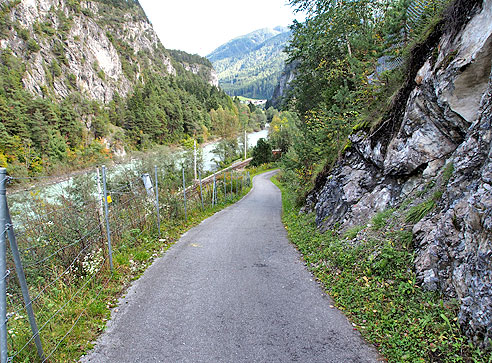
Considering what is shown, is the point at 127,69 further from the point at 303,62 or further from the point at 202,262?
the point at 202,262

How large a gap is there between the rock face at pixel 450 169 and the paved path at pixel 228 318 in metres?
1.27

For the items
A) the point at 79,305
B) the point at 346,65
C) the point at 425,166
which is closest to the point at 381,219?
the point at 425,166

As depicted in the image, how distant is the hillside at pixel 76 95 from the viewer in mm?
40500

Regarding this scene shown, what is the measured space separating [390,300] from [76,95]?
7362 cm

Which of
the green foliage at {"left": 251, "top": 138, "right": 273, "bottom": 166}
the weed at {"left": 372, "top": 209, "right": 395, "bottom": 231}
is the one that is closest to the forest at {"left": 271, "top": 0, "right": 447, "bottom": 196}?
the weed at {"left": 372, "top": 209, "right": 395, "bottom": 231}

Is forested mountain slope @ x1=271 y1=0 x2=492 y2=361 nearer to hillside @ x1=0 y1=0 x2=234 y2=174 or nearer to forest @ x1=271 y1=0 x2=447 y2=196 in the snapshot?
forest @ x1=271 y1=0 x2=447 y2=196

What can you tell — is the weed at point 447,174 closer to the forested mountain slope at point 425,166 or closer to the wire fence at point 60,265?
the forested mountain slope at point 425,166

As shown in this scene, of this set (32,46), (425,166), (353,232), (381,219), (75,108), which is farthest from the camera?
(75,108)

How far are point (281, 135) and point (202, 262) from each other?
131ft

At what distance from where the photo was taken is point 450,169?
3.84 metres

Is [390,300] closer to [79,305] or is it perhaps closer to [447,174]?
[447,174]

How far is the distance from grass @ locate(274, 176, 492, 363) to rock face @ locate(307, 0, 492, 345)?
0.56 feet

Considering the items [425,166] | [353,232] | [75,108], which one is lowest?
[353,232]

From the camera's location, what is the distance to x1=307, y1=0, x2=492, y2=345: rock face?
2674 mm
